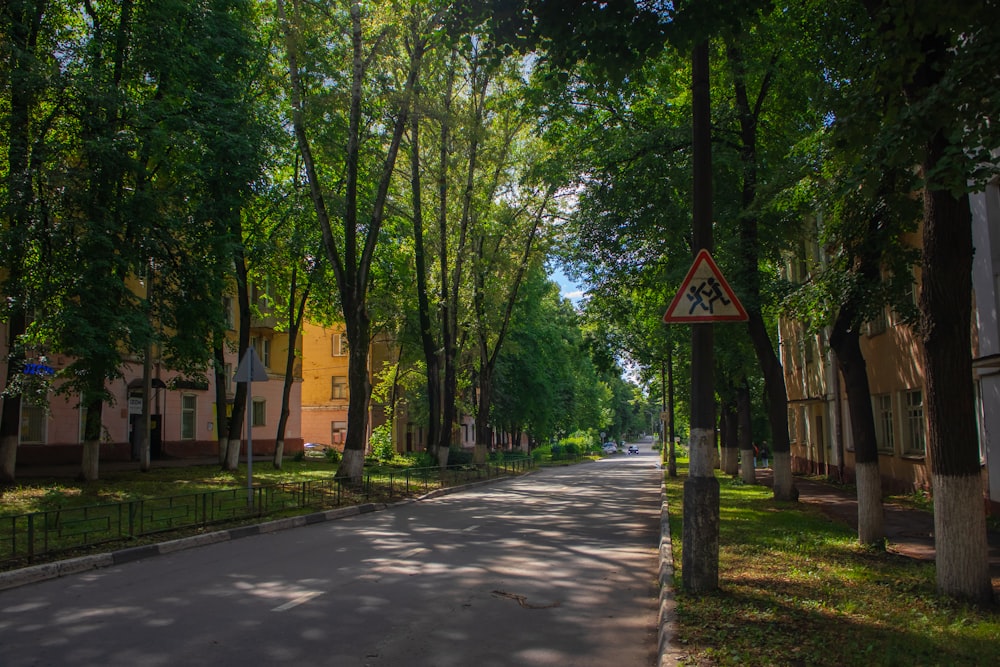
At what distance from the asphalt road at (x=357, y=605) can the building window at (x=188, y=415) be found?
25.7 metres

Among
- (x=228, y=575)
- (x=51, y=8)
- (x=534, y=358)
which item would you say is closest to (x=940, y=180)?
(x=228, y=575)

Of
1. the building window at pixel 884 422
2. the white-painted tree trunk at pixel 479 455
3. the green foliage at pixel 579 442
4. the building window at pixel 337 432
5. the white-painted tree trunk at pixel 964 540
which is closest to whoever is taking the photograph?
the white-painted tree trunk at pixel 964 540

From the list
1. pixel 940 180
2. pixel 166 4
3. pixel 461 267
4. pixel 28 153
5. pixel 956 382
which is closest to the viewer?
pixel 940 180

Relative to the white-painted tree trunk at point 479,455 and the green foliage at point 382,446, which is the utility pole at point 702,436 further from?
the green foliage at point 382,446

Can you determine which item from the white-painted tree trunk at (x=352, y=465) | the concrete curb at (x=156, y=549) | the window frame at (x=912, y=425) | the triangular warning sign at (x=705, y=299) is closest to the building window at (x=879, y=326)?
the window frame at (x=912, y=425)

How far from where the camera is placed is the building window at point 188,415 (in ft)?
119

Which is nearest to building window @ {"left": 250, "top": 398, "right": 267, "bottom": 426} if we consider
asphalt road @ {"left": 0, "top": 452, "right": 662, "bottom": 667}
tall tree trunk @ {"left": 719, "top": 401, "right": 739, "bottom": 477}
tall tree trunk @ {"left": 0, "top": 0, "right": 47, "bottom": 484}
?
tall tree trunk @ {"left": 0, "top": 0, "right": 47, "bottom": 484}

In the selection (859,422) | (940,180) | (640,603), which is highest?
(940,180)

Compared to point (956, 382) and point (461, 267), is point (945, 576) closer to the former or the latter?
point (956, 382)

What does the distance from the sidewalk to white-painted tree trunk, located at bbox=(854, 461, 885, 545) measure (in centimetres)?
36

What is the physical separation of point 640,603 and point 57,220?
15.5 meters

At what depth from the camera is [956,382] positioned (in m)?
6.93

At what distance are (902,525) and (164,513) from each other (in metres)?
13.4

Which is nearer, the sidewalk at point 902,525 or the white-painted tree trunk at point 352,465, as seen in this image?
the sidewalk at point 902,525
